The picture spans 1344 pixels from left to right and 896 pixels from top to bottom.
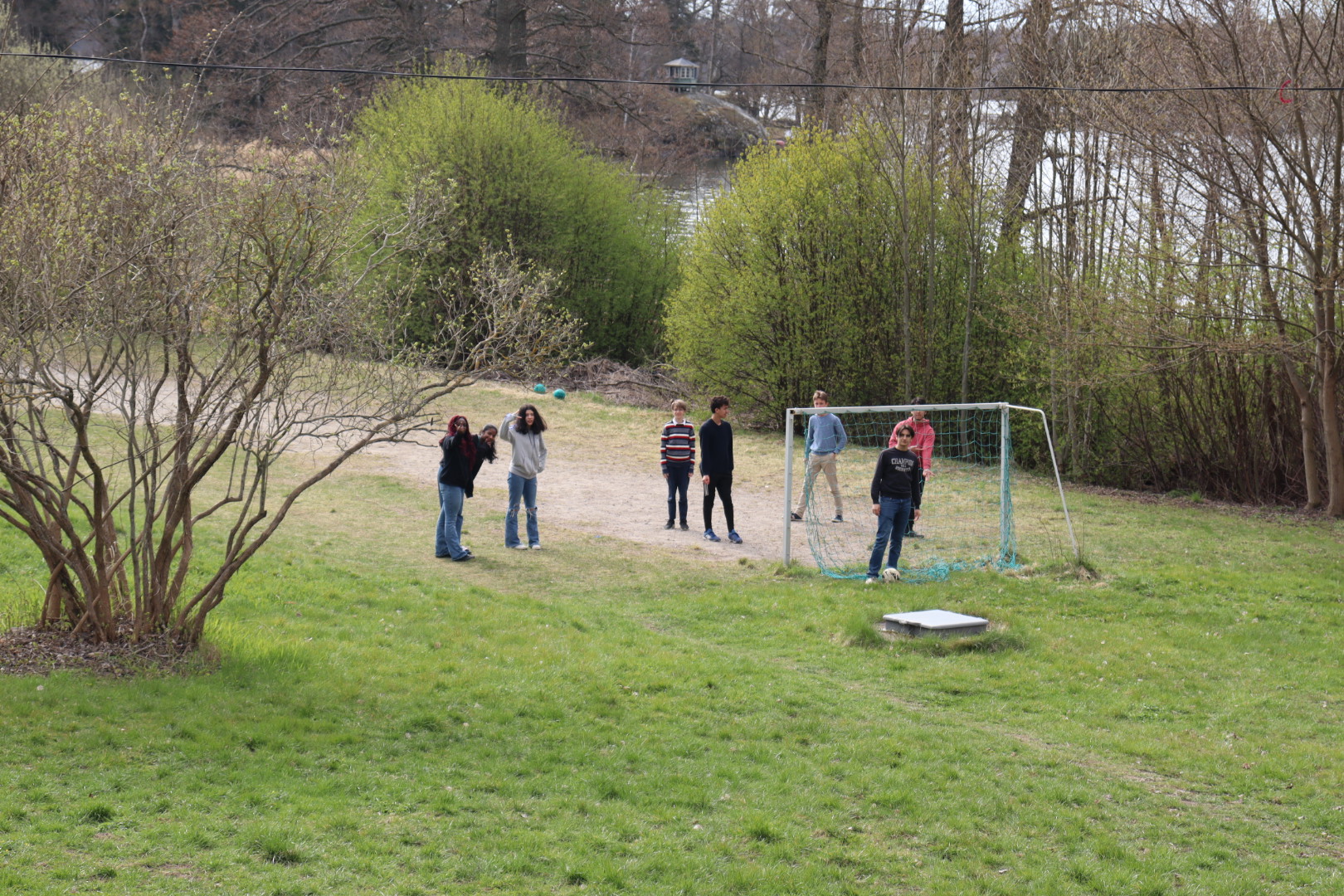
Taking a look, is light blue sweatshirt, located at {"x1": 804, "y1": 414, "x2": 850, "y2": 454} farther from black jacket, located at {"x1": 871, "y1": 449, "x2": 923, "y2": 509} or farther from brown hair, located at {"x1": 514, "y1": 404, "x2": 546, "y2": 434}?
brown hair, located at {"x1": 514, "y1": 404, "x2": 546, "y2": 434}

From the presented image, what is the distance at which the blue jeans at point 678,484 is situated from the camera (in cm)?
1525

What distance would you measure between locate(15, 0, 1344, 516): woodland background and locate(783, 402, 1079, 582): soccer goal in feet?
6.30

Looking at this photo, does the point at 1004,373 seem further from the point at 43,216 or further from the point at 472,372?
the point at 43,216

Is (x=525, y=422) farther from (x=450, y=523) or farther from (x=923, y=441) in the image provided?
(x=923, y=441)

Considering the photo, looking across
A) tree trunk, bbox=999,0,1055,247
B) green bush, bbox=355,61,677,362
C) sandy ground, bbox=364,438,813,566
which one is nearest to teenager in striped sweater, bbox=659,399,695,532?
sandy ground, bbox=364,438,813,566

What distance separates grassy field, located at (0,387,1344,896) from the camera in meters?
6.03

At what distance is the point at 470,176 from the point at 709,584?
61.9 ft

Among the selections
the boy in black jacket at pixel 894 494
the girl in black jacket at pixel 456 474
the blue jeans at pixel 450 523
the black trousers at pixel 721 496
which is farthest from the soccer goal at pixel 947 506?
the blue jeans at pixel 450 523

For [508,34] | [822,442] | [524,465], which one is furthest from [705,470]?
[508,34]

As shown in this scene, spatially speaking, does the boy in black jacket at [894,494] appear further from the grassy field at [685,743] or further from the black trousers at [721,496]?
the black trousers at [721,496]

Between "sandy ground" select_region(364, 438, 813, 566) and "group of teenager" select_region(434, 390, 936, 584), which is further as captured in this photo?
"sandy ground" select_region(364, 438, 813, 566)

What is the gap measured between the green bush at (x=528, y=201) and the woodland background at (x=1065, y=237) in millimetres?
955

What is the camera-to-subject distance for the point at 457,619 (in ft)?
34.7

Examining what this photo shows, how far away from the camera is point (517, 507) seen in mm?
14078
